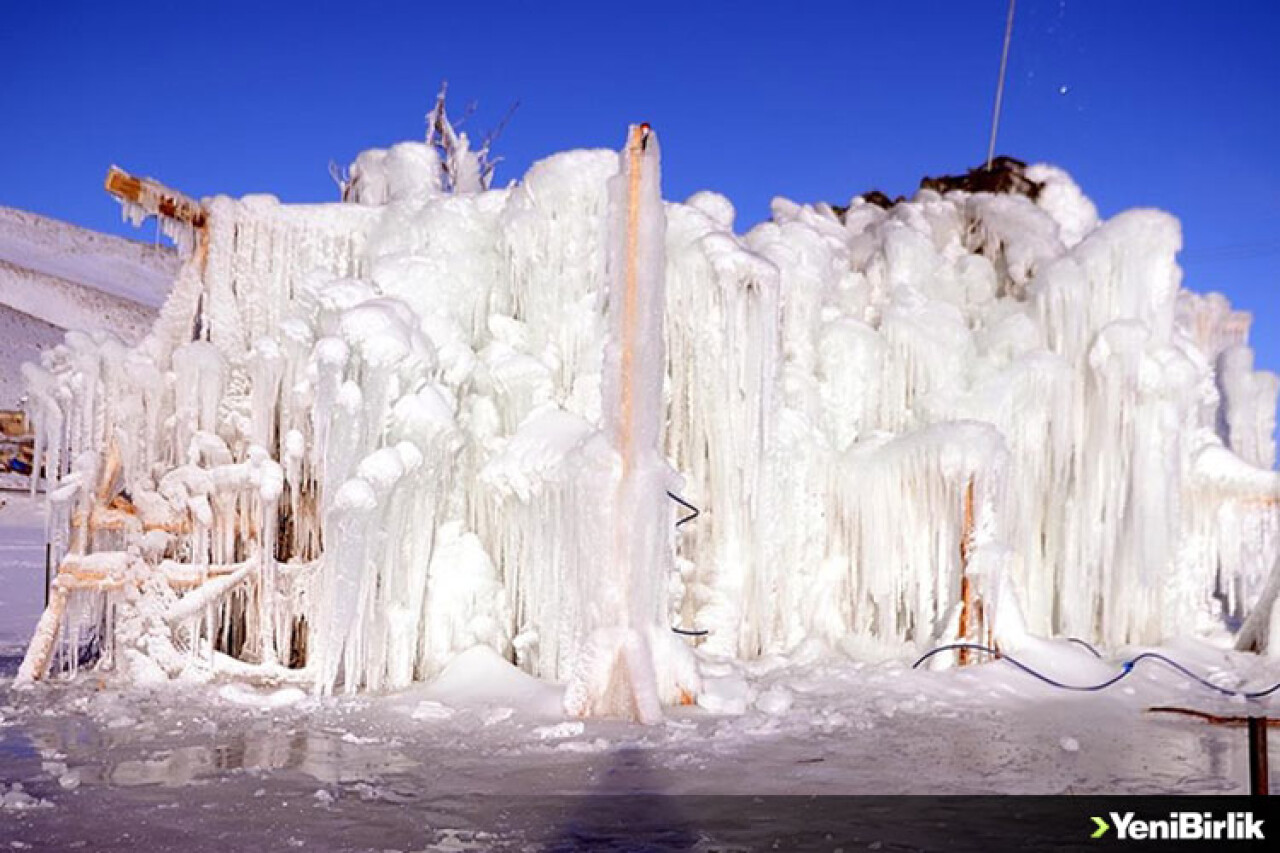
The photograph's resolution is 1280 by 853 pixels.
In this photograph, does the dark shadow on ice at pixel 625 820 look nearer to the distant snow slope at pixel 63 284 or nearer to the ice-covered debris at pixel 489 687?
the ice-covered debris at pixel 489 687

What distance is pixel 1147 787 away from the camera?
6484mm

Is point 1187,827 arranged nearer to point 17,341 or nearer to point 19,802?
point 19,802

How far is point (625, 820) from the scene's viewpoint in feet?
18.4

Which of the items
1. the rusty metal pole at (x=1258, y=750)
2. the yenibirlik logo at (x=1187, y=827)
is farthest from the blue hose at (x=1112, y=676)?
the rusty metal pole at (x=1258, y=750)

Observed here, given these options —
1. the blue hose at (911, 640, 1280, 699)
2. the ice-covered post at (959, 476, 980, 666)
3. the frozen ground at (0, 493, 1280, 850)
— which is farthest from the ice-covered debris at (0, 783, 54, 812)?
the ice-covered post at (959, 476, 980, 666)

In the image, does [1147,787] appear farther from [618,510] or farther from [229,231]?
[229,231]

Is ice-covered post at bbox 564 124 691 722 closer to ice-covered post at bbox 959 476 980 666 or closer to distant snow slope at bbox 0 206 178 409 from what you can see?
ice-covered post at bbox 959 476 980 666

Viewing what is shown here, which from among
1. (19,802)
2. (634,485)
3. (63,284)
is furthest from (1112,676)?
(63,284)

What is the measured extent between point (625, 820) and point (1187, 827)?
8.50 feet

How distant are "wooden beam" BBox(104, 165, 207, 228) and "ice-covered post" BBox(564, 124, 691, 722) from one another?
15.9 ft

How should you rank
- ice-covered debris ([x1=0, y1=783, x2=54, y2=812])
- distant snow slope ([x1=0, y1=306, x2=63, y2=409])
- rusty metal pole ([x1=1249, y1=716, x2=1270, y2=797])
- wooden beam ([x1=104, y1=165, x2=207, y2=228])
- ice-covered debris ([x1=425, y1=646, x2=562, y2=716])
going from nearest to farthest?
1. rusty metal pole ([x1=1249, y1=716, x2=1270, y2=797])
2. ice-covered debris ([x1=0, y1=783, x2=54, y2=812])
3. ice-covered debris ([x1=425, y1=646, x2=562, y2=716])
4. wooden beam ([x1=104, y1=165, x2=207, y2=228])
5. distant snow slope ([x1=0, y1=306, x2=63, y2=409])

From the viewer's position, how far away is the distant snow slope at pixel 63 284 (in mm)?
32875

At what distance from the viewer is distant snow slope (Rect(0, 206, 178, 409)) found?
3288 centimetres

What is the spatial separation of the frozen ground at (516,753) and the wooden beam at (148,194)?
14.8 feet
